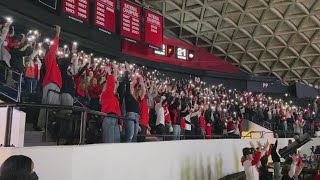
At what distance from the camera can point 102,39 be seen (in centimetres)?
1712

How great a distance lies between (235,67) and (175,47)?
10.3 metres

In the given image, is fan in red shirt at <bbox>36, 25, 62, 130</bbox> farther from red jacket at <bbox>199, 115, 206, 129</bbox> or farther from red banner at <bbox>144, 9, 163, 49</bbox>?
red banner at <bbox>144, 9, 163, 49</bbox>

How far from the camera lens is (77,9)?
11.6 m

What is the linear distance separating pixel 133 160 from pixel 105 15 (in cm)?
835

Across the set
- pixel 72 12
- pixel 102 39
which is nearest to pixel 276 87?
pixel 102 39

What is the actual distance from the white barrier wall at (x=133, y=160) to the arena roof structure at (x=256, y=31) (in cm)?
1928

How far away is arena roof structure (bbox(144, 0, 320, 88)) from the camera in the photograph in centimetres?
2925

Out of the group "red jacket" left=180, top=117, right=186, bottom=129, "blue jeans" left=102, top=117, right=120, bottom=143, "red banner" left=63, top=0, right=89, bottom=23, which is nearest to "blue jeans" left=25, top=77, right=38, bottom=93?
"blue jeans" left=102, top=117, right=120, bottom=143

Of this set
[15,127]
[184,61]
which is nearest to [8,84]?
[15,127]

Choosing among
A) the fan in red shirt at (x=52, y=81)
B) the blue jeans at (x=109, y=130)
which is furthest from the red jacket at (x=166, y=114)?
the fan in red shirt at (x=52, y=81)

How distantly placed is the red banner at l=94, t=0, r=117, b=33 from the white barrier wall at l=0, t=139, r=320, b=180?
5554 mm

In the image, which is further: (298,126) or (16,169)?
(298,126)

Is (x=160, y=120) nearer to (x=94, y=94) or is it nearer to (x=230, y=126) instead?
(x=94, y=94)

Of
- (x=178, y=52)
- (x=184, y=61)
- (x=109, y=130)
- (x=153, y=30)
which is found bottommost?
(x=109, y=130)
